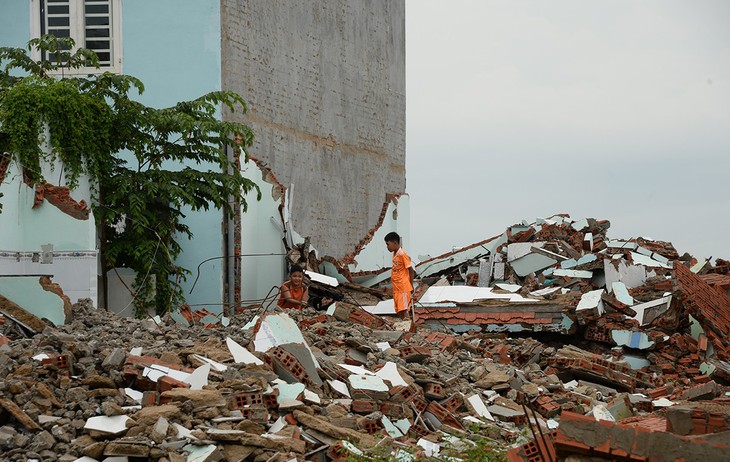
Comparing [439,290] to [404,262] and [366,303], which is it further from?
[404,262]

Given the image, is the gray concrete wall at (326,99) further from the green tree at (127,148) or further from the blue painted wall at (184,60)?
the green tree at (127,148)

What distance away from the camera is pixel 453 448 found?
27.3 ft

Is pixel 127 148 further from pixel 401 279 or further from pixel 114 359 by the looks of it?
pixel 114 359

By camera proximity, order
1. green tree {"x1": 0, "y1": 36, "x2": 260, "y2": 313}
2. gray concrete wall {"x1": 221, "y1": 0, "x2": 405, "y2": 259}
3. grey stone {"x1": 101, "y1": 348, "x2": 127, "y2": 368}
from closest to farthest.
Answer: grey stone {"x1": 101, "y1": 348, "x2": 127, "y2": 368}, green tree {"x1": 0, "y1": 36, "x2": 260, "y2": 313}, gray concrete wall {"x1": 221, "y1": 0, "x2": 405, "y2": 259}

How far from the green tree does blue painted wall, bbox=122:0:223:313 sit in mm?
625

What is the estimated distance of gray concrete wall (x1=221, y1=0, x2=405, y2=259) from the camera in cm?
1900

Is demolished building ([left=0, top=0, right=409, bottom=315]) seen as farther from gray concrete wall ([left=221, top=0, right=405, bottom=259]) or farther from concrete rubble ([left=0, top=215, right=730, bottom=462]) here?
concrete rubble ([left=0, top=215, right=730, bottom=462])

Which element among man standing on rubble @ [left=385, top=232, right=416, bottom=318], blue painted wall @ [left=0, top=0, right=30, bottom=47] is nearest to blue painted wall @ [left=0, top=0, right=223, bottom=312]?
blue painted wall @ [left=0, top=0, right=30, bottom=47]

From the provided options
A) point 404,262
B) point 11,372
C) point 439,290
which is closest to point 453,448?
point 11,372

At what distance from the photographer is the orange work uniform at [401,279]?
1449 cm

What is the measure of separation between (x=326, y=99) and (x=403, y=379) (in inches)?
498

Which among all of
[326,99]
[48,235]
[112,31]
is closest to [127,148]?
[48,235]

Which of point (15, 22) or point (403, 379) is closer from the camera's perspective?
point (403, 379)

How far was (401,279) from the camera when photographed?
1466 centimetres
